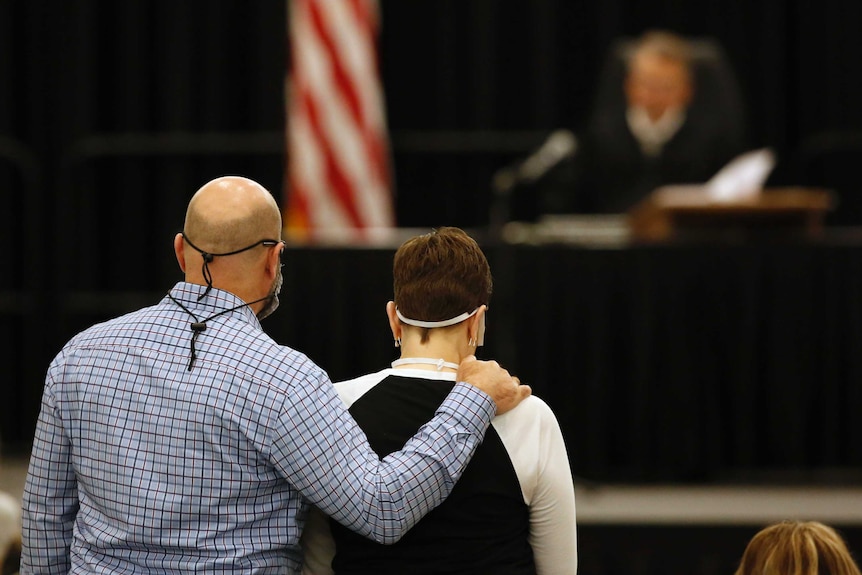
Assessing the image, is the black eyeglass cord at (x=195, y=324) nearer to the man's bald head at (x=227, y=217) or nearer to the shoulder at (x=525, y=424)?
the man's bald head at (x=227, y=217)

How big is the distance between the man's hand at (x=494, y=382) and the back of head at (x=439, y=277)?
0.09 metres

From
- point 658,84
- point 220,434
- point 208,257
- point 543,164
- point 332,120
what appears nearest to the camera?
point 220,434

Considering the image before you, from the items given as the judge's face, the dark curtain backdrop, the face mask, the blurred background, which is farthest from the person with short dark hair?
the dark curtain backdrop

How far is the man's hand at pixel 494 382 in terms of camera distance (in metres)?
1.90

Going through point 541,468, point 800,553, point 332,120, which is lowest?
point 800,553

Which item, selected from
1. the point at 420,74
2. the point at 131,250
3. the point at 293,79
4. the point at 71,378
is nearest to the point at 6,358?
the point at 131,250

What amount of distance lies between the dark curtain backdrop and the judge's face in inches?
50.7

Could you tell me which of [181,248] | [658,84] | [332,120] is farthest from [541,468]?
[332,120]

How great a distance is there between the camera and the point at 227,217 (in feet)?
6.42

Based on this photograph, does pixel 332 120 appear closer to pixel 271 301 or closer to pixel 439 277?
pixel 271 301

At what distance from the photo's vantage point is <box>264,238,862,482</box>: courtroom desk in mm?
4680

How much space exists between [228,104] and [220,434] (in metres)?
5.35

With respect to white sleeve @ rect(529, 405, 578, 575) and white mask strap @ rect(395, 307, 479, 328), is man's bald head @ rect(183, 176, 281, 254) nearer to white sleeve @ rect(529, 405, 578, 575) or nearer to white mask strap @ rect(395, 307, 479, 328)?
white mask strap @ rect(395, 307, 479, 328)

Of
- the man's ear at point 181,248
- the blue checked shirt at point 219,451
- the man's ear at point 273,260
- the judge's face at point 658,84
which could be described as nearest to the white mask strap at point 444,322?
the blue checked shirt at point 219,451
